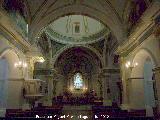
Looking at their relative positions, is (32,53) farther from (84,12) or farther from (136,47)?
(136,47)

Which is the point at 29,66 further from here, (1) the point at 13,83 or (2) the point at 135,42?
(2) the point at 135,42

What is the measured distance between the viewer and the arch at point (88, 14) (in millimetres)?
12984

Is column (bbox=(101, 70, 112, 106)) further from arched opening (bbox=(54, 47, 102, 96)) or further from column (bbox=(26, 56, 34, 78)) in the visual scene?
column (bbox=(26, 56, 34, 78))

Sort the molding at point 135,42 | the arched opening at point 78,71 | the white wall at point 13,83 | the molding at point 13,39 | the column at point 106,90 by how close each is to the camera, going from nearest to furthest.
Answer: the molding at point 13,39 → the molding at point 135,42 → the white wall at point 13,83 → the column at point 106,90 → the arched opening at point 78,71

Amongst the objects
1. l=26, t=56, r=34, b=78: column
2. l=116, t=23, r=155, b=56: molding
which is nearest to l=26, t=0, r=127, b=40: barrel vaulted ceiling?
l=116, t=23, r=155, b=56: molding

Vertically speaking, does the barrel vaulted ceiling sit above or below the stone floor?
above

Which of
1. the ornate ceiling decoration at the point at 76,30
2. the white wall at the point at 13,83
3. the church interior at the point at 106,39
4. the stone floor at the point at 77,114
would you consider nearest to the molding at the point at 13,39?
the church interior at the point at 106,39

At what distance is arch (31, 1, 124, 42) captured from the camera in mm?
12984

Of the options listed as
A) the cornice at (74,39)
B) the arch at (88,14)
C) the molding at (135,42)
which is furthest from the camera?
the cornice at (74,39)

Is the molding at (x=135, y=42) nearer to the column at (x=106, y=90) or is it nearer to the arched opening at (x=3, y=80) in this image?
the arched opening at (x=3, y=80)

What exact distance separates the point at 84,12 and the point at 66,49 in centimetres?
879

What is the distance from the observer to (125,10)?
1244 centimetres

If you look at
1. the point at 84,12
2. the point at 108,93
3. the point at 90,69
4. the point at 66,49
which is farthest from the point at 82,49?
the point at 84,12

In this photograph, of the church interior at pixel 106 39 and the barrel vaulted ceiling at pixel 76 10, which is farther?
the barrel vaulted ceiling at pixel 76 10
